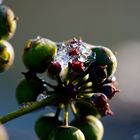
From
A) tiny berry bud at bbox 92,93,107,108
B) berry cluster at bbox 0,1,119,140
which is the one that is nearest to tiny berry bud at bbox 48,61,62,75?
berry cluster at bbox 0,1,119,140

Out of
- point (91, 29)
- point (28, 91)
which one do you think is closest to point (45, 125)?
point (28, 91)

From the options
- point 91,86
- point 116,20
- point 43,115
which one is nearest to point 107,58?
point 91,86

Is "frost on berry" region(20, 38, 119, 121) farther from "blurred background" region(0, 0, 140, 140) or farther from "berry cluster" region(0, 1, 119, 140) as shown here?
"blurred background" region(0, 0, 140, 140)

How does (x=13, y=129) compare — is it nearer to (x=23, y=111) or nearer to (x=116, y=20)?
(x=23, y=111)

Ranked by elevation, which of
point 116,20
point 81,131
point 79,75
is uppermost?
point 116,20

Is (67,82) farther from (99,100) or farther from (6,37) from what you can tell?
(6,37)

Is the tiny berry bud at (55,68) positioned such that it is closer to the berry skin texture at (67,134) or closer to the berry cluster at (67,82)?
the berry cluster at (67,82)
